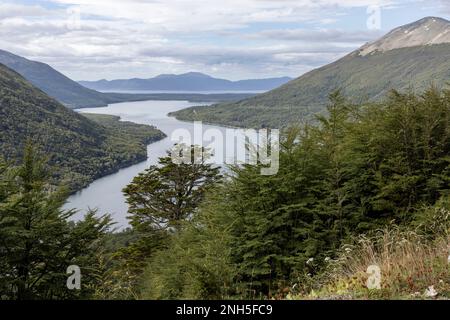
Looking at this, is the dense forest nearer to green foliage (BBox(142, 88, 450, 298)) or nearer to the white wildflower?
green foliage (BBox(142, 88, 450, 298))

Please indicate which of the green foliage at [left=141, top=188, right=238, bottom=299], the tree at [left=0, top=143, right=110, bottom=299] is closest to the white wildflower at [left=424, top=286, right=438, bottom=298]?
the green foliage at [left=141, top=188, right=238, bottom=299]

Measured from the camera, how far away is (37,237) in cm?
1230

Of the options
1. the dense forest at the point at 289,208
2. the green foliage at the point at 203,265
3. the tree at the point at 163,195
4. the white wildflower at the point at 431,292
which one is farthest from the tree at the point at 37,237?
the tree at the point at 163,195

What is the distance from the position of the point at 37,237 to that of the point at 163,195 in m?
13.7

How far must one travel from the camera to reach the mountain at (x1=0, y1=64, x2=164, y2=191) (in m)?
143

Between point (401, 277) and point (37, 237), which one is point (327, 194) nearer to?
point (401, 277)

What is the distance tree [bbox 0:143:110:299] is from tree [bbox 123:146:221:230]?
37.8ft

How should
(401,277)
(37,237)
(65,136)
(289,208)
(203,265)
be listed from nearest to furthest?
(401,277)
(203,265)
(289,208)
(37,237)
(65,136)

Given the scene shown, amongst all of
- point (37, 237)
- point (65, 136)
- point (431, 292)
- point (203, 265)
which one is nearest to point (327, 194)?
point (203, 265)

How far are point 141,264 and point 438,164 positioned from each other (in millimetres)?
15437

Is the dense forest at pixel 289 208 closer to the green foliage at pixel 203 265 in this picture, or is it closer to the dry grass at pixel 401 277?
the green foliage at pixel 203 265
